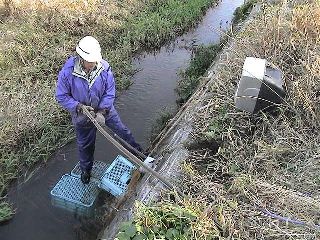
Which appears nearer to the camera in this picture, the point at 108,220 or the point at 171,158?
the point at 171,158

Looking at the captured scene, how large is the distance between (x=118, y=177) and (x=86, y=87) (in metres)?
1.14

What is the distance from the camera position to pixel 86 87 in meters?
4.69

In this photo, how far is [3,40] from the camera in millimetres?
7652

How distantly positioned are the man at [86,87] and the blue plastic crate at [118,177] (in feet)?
1.72

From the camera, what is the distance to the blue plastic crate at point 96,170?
17.4 ft

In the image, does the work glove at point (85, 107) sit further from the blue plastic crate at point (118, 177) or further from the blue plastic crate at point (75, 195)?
the blue plastic crate at point (75, 195)

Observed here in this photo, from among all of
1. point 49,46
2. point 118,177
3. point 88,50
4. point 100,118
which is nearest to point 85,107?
point 100,118

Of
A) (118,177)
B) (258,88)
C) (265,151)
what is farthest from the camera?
(118,177)

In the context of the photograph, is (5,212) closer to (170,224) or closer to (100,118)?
(100,118)

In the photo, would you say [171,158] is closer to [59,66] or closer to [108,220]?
[108,220]

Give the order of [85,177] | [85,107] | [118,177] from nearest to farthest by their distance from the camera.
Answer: [85,107] → [118,177] → [85,177]

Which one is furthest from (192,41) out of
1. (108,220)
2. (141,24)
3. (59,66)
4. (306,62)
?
(108,220)

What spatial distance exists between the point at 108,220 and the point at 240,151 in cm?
191

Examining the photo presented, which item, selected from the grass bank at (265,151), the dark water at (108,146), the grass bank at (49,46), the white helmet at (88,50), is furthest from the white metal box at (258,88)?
the grass bank at (49,46)
